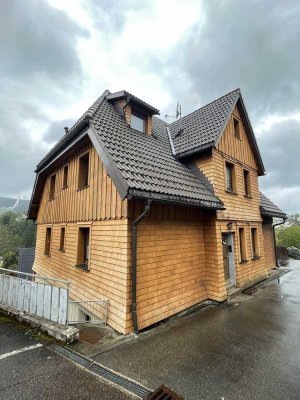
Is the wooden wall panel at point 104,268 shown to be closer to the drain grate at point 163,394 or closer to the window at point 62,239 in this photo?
the window at point 62,239

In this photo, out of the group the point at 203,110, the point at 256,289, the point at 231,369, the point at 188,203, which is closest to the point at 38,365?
the point at 231,369

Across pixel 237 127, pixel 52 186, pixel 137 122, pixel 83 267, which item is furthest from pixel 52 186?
pixel 237 127

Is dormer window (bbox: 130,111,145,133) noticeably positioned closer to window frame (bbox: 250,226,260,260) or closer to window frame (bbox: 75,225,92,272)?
window frame (bbox: 75,225,92,272)

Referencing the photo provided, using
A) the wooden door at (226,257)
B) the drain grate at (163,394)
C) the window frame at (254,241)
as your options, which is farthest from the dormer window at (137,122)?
the drain grate at (163,394)

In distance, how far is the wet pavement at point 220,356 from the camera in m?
3.24

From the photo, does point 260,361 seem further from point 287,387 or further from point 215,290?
point 215,290

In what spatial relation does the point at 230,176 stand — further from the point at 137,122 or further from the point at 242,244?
the point at 137,122

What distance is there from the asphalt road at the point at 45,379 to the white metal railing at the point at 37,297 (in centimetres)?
73

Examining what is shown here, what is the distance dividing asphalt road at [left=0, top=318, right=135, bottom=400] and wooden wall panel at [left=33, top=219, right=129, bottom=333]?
5.02 feet

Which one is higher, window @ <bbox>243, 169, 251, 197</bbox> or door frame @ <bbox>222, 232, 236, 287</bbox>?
window @ <bbox>243, 169, 251, 197</bbox>

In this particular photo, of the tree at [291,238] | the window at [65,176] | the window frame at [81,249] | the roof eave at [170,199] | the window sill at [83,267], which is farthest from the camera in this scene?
the tree at [291,238]

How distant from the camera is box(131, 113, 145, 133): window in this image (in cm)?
875

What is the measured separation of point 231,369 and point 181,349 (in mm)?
1041

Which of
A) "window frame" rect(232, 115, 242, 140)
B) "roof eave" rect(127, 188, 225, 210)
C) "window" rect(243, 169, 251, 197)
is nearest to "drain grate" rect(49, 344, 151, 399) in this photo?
"roof eave" rect(127, 188, 225, 210)
